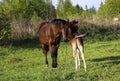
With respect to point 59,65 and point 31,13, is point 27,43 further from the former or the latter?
point 31,13

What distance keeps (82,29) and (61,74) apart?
14.6m

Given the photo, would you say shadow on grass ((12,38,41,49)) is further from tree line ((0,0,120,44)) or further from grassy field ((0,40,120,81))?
tree line ((0,0,120,44))

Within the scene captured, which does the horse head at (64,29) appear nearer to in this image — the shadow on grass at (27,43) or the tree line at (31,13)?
the tree line at (31,13)

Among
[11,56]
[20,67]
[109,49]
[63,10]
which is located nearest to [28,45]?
[11,56]

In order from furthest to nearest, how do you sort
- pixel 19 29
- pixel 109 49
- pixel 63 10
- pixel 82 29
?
1. pixel 63 10
2. pixel 82 29
3. pixel 19 29
4. pixel 109 49

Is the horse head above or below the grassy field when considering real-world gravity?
above

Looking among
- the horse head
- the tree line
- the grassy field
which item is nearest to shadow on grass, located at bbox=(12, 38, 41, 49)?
the grassy field

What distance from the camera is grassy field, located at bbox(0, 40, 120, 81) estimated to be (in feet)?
34.9

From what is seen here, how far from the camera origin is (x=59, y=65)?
1366cm

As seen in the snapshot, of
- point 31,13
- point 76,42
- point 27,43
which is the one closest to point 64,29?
point 76,42

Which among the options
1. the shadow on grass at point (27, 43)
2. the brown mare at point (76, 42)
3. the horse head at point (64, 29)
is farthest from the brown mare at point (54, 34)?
the shadow on grass at point (27, 43)

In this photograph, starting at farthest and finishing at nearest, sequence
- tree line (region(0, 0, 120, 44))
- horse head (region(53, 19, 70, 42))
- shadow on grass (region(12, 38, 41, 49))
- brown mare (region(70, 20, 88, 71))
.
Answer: shadow on grass (region(12, 38, 41, 49)), tree line (region(0, 0, 120, 44)), horse head (region(53, 19, 70, 42)), brown mare (region(70, 20, 88, 71))

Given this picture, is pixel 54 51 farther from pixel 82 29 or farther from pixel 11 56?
pixel 82 29

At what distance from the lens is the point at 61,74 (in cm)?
1092
